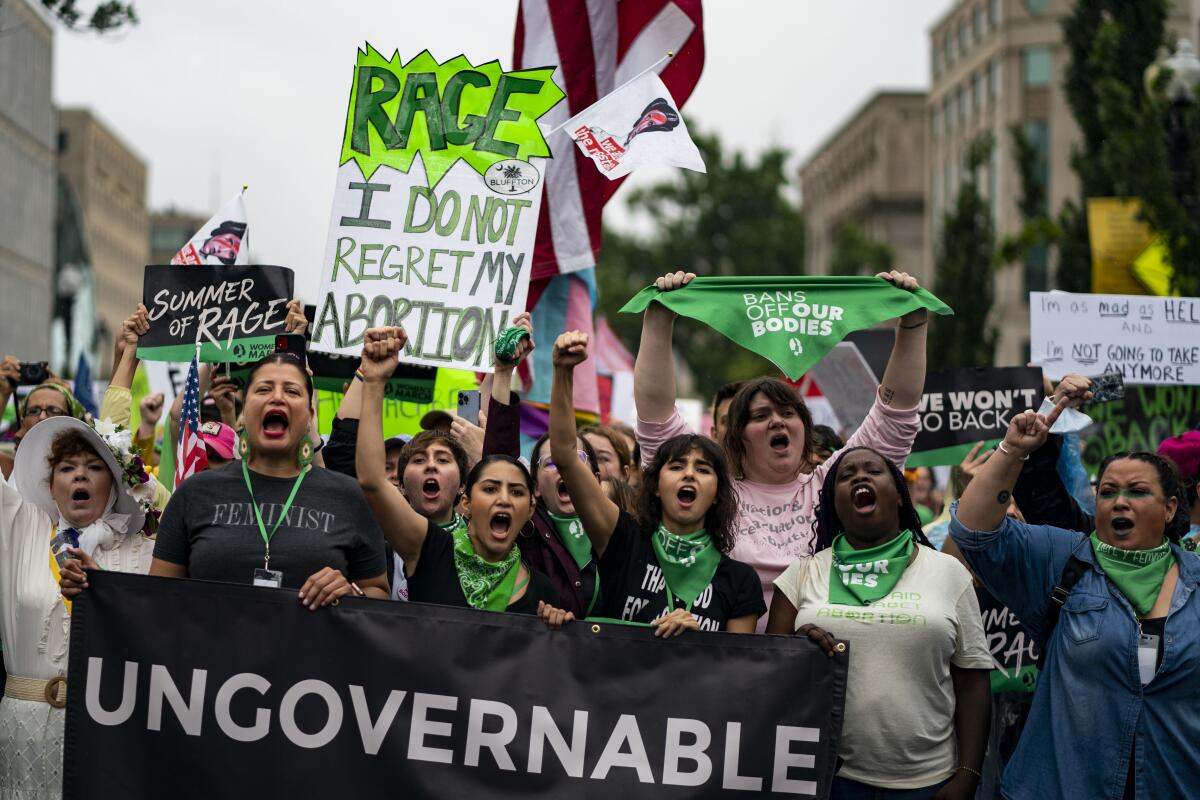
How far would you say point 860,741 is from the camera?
4.57 meters

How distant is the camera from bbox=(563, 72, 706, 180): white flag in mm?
2664

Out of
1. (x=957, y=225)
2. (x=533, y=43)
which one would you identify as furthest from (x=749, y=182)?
(x=533, y=43)

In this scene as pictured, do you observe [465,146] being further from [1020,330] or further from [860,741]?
[1020,330]

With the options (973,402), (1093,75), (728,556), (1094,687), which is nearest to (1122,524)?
(1094,687)

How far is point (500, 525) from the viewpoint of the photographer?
190 inches

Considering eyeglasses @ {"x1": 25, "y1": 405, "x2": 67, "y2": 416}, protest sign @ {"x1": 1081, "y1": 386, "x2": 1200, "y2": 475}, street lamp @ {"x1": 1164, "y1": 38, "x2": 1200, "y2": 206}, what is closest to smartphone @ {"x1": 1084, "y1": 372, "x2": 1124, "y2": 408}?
protest sign @ {"x1": 1081, "y1": 386, "x2": 1200, "y2": 475}

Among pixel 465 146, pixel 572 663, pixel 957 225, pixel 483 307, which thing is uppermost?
pixel 957 225

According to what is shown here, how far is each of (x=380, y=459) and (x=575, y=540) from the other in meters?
0.99

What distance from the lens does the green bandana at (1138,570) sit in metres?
4.73

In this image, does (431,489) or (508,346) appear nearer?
(508,346)

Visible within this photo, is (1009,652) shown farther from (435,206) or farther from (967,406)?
(435,206)

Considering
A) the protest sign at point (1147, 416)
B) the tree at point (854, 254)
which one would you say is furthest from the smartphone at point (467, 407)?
the tree at point (854, 254)

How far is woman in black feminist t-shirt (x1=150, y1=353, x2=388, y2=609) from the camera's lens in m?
4.54

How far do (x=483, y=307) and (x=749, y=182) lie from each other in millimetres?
68541
